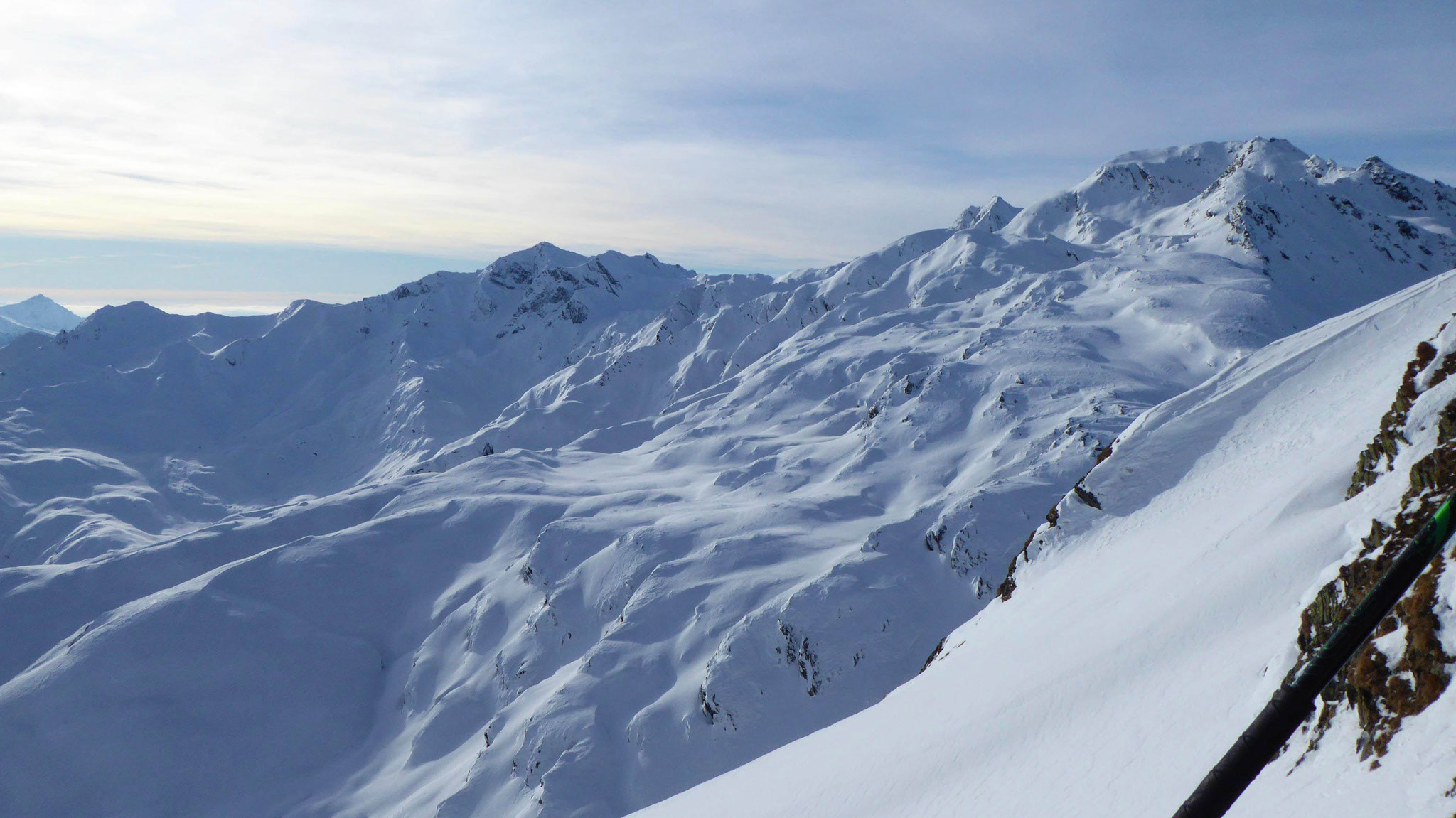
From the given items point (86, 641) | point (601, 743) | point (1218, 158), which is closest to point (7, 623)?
Answer: point (86, 641)

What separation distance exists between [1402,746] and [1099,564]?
54.1 feet

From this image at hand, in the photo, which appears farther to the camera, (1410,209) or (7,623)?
(1410,209)

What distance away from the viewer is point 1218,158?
200m

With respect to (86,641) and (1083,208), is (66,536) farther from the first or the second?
(1083,208)

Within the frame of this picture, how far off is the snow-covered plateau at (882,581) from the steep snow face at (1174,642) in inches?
3.3

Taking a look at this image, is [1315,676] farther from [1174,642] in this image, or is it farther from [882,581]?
[882,581]

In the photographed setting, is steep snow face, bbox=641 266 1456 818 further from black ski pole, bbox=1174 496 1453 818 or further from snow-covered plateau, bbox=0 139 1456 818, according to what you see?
black ski pole, bbox=1174 496 1453 818

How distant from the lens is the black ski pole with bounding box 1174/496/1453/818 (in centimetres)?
398

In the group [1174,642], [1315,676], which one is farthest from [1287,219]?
[1315,676]

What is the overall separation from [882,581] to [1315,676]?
56.1 metres

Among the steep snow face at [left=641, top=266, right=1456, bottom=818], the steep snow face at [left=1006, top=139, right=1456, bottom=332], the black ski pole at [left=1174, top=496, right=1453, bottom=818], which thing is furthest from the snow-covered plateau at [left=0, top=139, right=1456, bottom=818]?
the black ski pole at [left=1174, top=496, right=1453, bottom=818]

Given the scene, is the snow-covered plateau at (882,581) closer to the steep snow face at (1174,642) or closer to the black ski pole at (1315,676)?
the steep snow face at (1174,642)

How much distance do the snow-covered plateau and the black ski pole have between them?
10.9 ft

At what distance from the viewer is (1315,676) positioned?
4.04 metres
